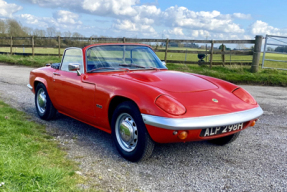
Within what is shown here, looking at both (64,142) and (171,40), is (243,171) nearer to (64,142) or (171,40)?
(64,142)

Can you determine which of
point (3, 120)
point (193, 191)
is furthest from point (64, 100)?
point (193, 191)

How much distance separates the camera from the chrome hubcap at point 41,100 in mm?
5237

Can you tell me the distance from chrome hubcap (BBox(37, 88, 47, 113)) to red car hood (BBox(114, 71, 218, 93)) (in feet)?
6.74

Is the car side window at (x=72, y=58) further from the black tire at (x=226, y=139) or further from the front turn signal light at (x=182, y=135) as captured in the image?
the black tire at (x=226, y=139)

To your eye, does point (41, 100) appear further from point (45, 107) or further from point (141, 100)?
point (141, 100)

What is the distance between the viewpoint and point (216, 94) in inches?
138

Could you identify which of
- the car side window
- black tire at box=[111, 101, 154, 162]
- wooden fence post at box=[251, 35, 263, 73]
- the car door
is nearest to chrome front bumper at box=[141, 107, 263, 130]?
black tire at box=[111, 101, 154, 162]

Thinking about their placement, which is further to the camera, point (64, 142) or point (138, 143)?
point (64, 142)

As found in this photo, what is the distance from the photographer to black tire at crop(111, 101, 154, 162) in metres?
3.17

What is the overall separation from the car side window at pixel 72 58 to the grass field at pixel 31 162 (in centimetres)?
111

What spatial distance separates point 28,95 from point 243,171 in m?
6.03

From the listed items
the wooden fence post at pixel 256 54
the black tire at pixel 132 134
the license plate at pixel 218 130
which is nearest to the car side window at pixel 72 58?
the black tire at pixel 132 134

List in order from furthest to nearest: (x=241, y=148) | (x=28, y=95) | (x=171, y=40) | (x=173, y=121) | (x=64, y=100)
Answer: (x=171, y=40), (x=28, y=95), (x=64, y=100), (x=241, y=148), (x=173, y=121)

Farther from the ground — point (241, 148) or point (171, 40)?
point (171, 40)
